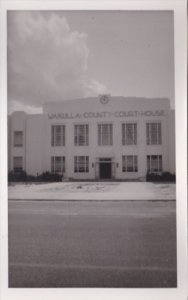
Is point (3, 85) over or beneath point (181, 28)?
beneath

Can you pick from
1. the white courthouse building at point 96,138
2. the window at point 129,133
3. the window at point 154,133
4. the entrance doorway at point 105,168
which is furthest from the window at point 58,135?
the window at point 154,133

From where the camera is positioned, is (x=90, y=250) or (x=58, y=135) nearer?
(x=90, y=250)

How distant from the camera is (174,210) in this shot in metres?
2.56

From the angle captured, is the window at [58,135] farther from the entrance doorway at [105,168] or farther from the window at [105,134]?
the entrance doorway at [105,168]

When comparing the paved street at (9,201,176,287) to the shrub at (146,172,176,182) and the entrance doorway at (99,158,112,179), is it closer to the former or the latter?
the shrub at (146,172,176,182)

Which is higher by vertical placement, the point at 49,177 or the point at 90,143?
the point at 90,143

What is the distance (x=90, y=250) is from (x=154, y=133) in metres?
1.07

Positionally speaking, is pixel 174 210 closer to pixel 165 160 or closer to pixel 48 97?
pixel 165 160

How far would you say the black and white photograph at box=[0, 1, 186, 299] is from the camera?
254 cm

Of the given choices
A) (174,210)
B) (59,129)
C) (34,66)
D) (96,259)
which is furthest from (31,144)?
(174,210)

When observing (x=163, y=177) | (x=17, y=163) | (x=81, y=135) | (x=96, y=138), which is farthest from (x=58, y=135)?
(x=163, y=177)

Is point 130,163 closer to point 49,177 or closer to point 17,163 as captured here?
point 49,177

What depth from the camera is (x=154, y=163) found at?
9.71 ft

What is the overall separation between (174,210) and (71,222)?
976mm
